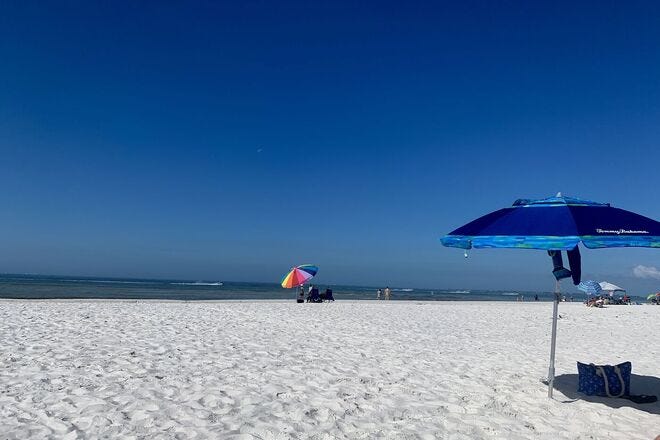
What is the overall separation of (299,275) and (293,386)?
1725 cm

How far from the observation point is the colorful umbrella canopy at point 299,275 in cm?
2293

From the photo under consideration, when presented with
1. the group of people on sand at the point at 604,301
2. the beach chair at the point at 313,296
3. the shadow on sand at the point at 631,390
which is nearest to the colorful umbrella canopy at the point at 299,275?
the beach chair at the point at 313,296

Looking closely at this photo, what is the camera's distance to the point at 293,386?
6.12 m

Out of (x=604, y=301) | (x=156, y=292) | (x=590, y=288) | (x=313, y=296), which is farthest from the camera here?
(x=156, y=292)

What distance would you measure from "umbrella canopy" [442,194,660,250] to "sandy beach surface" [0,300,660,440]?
6.73ft

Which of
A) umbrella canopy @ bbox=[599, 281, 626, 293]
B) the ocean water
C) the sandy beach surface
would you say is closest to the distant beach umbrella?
umbrella canopy @ bbox=[599, 281, 626, 293]

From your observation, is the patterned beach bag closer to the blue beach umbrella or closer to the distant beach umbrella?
the blue beach umbrella

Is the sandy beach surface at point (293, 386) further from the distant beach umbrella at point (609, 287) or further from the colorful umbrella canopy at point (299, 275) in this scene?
the distant beach umbrella at point (609, 287)

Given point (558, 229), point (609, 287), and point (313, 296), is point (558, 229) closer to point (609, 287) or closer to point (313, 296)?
point (313, 296)

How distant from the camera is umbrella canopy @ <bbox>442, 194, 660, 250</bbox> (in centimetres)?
476

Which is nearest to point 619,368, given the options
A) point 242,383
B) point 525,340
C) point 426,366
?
point 426,366

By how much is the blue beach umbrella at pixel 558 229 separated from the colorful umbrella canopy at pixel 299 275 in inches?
692

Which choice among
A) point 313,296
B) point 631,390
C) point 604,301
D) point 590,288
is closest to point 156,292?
point 313,296

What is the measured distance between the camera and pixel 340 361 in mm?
7871
